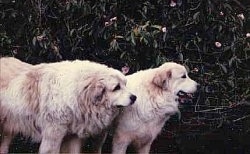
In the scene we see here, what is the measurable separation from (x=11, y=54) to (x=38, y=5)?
83 cm

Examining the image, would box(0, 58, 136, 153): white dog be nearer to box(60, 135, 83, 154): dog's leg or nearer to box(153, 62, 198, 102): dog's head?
box(60, 135, 83, 154): dog's leg

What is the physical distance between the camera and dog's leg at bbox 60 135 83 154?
8.41 metres

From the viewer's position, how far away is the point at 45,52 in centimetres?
960

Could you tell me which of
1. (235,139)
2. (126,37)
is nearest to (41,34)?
(126,37)

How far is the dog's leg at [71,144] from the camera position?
8.41m

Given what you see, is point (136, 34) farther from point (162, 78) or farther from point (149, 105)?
point (149, 105)

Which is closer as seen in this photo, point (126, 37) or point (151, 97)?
point (151, 97)

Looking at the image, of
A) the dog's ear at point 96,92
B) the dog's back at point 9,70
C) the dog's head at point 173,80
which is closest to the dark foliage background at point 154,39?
the dog's head at point 173,80

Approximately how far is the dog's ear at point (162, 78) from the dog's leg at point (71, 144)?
3.95ft

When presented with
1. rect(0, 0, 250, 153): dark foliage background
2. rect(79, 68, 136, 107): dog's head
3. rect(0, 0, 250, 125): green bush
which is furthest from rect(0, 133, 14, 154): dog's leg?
rect(0, 0, 250, 125): green bush

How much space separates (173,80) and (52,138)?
1.72 meters

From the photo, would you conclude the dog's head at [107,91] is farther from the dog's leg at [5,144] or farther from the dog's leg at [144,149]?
the dog's leg at [5,144]

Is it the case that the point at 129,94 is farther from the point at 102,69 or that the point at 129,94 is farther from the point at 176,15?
the point at 176,15

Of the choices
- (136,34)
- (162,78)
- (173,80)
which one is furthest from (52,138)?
(136,34)
